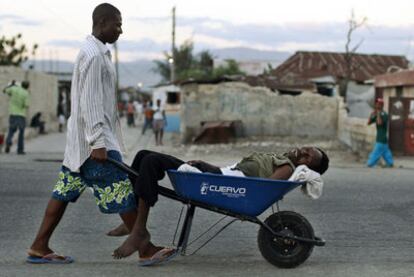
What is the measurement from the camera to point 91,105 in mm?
5488

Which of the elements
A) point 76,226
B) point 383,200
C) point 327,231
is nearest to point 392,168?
point 383,200

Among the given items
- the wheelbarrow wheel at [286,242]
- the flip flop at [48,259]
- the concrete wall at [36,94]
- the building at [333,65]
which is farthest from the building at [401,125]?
the building at [333,65]

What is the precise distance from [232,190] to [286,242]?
624 millimetres

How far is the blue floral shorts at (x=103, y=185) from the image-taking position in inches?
223

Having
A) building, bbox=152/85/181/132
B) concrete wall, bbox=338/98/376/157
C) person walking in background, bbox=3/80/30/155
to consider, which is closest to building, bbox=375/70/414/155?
concrete wall, bbox=338/98/376/157

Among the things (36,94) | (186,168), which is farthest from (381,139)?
(36,94)

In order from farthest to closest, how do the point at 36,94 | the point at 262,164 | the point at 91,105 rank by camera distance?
the point at 36,94
the point at 262,164
the point at 91,105

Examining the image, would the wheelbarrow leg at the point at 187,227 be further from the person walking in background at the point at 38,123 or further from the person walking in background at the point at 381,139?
the person walking in background at the point at 38,123

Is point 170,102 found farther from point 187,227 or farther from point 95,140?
point 95,140

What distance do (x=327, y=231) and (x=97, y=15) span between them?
132 inches

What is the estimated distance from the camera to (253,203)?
18.7 ft

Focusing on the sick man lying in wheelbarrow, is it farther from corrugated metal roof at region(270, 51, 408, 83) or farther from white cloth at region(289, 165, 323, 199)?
corrugated metal roof at region(270, 51, 408, 83)

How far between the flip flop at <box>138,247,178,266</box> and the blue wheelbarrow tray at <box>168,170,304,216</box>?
46 cm

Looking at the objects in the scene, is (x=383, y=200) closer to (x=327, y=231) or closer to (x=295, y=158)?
(x=327, y=231)
